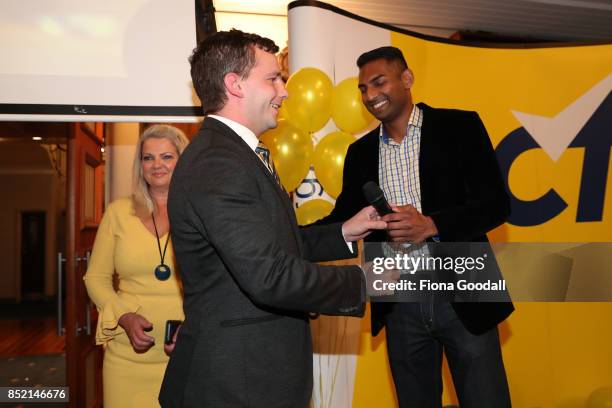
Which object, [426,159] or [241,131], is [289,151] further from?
[241,131]

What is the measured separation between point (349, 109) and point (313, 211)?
1.90ft

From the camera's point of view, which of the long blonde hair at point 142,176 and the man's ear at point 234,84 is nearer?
the man's ear at point 234,84

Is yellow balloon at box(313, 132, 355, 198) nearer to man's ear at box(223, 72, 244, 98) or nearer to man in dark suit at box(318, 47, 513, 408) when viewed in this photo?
man in dark suit at box(318, 47, 513, 408)

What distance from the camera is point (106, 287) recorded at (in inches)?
92.3

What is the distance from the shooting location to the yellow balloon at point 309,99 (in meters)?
2.78

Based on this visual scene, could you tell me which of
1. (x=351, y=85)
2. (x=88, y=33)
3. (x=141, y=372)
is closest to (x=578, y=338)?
(x=351, y=85)

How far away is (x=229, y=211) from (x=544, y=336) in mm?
3067

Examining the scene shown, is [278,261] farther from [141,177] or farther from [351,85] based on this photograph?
[351,85]

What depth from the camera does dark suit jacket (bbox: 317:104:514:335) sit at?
77.4 inches

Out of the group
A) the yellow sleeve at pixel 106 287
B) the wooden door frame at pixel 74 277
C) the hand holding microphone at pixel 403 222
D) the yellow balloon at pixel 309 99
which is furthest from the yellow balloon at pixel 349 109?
the wooden door frame at pixel 74 277

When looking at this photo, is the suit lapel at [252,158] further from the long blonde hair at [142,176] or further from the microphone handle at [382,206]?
the long blonde hair at [142,176]

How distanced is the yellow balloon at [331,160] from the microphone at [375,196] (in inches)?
39.6

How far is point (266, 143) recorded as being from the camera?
2773 millimetres

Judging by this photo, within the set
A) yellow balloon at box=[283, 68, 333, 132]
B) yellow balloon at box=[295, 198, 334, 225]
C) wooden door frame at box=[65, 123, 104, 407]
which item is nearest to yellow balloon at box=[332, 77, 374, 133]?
yellow balloon at box=[283, 68, 333, 132]
